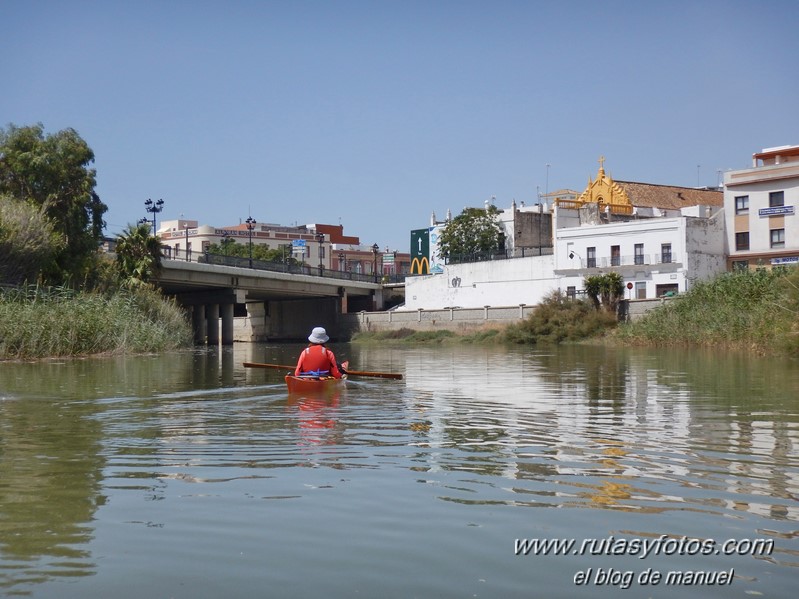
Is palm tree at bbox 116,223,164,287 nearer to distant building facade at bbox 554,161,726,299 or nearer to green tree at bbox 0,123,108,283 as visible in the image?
green tree at bbox 0,123,108,283

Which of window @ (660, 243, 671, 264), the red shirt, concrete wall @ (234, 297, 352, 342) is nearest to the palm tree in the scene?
concrete wall @ (234, 297, 352, 342)

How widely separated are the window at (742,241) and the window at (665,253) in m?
5.63

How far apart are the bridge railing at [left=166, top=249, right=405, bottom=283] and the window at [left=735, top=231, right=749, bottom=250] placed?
34139 millimetres

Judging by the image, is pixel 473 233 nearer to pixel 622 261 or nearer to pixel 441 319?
pixel 441 319

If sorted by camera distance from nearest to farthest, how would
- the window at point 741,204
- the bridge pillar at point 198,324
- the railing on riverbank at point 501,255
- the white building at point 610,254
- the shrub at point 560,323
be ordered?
the shrub at point 560,323 < the white building at point 610,254 < the window at point 741,204 < the bridge pillar at point 198,324 < the railing on riverbank at point 501,255

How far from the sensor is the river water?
6.18 meters

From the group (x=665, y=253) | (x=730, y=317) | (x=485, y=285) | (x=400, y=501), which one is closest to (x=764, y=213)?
(x=665, y=253)

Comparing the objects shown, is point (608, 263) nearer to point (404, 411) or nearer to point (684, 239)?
point (684, 239)

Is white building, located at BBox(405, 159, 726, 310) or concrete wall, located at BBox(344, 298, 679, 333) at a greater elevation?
white building, located at BBox(405, 159, 726, 310)

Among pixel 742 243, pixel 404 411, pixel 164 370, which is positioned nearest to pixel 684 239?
pixel 742 243

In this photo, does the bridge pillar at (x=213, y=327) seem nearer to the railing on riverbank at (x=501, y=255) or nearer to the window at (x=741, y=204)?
the railing on riverbank at (x=501, y=255)

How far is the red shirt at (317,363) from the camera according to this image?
2011cm

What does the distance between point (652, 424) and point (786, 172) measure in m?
59.5

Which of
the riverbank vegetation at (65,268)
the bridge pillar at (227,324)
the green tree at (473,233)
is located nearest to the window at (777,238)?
the green tree at (473,233)
